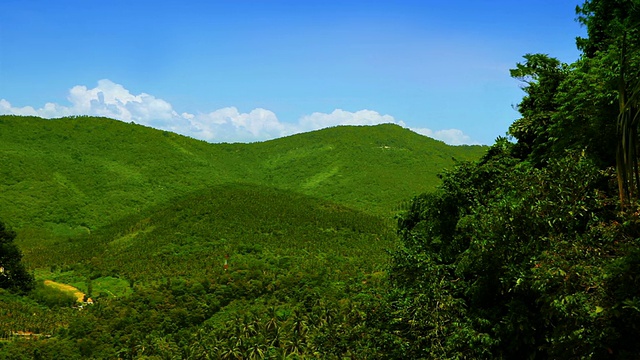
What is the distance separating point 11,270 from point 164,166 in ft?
269

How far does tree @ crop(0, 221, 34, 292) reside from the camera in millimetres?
58312

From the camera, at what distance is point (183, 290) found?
62469 mm

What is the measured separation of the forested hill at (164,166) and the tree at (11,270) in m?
38.0

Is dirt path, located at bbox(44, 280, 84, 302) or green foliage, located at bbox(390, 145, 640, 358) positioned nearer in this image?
green foliage, located at bbox(390, 145, 640, 358)

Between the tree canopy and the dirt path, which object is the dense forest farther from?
the dirt path

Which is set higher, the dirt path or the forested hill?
the forested hill

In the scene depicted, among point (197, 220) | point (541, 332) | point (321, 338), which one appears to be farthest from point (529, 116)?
point (197, 220)

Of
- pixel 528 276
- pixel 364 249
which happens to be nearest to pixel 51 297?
pixel 364 249

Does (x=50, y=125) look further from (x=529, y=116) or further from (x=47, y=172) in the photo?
(x=529, y=116)

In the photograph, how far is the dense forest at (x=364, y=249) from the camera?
39.0 ft

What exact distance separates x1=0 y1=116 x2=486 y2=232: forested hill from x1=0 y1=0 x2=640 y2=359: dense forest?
83cm

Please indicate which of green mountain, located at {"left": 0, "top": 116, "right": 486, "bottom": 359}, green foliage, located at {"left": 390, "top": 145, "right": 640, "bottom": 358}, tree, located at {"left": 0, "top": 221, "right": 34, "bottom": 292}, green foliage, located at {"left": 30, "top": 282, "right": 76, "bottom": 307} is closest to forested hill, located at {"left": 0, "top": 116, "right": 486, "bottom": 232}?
green mountain, located at {"left": 0, "top": 116, "right": 486, "bottom": 359}

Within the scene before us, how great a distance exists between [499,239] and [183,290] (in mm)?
54686

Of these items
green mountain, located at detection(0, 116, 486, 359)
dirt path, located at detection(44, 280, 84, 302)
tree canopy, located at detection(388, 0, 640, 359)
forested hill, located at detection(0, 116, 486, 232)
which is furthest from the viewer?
forested hill, located at detection(0, 116, 486, 232)
